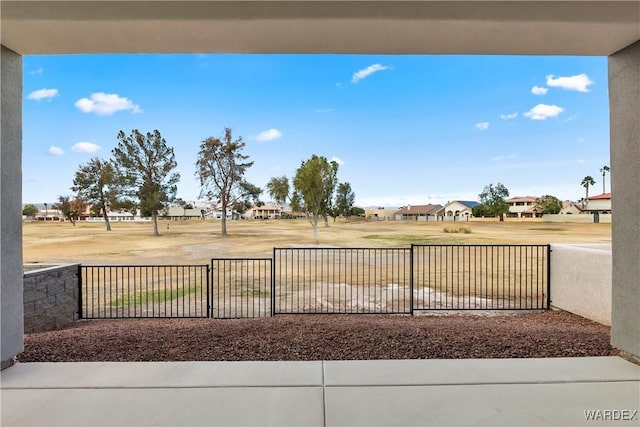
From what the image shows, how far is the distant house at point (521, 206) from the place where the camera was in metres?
41.4

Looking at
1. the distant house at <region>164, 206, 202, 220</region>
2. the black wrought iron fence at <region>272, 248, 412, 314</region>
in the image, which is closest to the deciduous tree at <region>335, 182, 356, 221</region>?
the distant house at <region>164, 206, 202, 220</region>

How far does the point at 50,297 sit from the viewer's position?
17.9 ft

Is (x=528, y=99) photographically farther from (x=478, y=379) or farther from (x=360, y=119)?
(x=478, y=379)

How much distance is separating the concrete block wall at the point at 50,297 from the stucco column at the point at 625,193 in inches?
275

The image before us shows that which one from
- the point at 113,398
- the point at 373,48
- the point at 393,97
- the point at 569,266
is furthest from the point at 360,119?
the point at 113,398

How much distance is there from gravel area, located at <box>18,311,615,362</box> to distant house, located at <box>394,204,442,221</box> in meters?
43.5

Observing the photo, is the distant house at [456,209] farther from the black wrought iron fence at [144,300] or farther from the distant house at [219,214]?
the black wrought iron fence at [144,300]

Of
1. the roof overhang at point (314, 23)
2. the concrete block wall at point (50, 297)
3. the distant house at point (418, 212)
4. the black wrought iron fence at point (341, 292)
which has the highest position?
the roof overhang at point (314, 23)

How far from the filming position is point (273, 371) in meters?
2.66

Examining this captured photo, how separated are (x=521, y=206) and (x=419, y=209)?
14260 mm

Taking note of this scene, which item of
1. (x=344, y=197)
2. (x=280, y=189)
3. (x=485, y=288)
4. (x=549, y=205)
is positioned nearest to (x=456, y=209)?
(x=549, y=205)

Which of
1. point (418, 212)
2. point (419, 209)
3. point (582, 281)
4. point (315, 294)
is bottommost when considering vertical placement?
point (315, 294)

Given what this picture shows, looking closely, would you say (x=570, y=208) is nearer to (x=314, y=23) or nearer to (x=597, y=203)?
(x=597, y=203)

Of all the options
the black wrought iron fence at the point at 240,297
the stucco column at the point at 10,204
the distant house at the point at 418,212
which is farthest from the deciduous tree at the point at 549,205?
the stucco column at the point at 10,204
